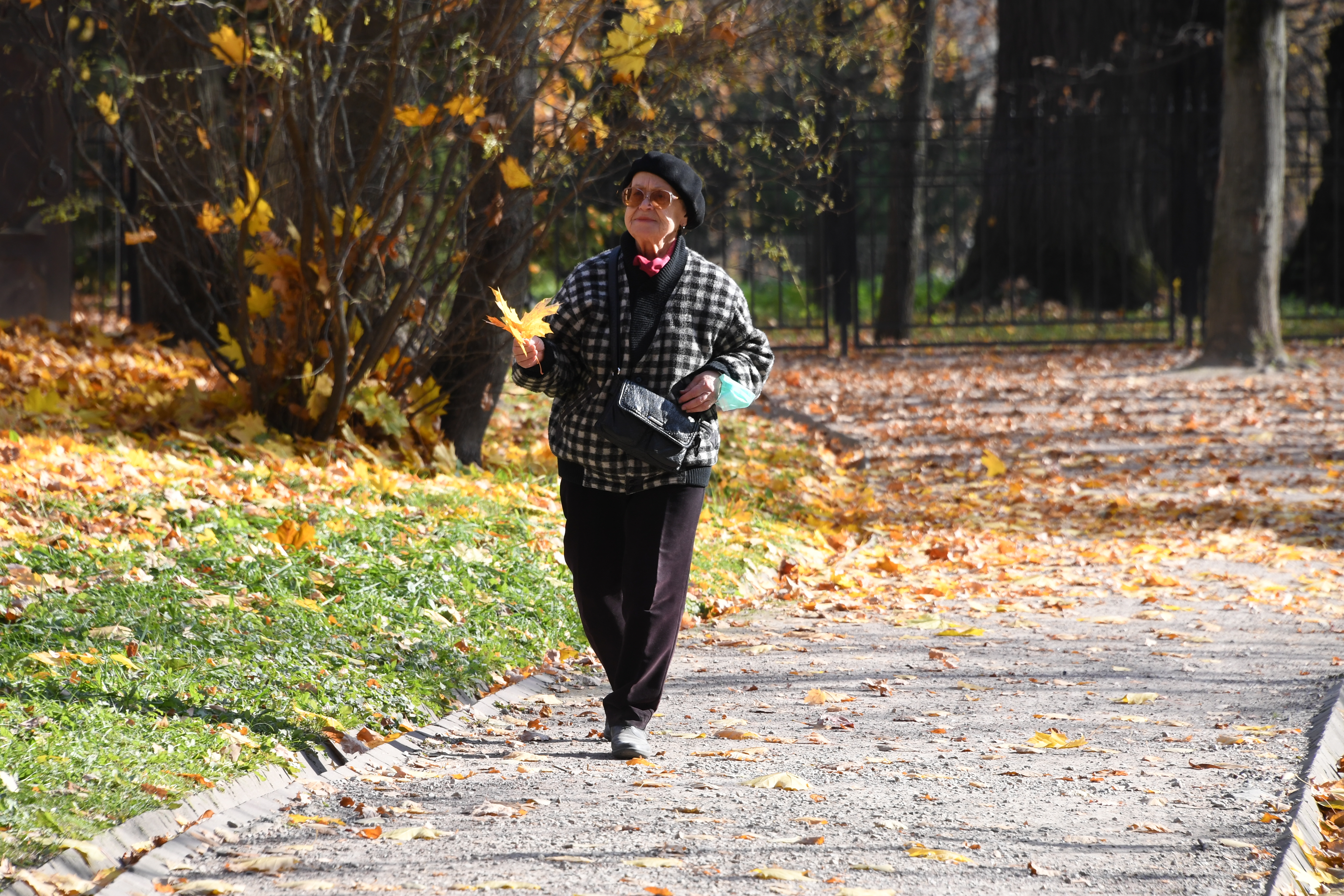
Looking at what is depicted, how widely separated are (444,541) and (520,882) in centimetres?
324

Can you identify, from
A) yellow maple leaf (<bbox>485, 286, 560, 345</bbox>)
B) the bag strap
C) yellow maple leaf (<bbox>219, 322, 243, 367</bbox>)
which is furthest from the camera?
yellow maple leaf (<bbox>219, 322, 243, 367</bbox>)

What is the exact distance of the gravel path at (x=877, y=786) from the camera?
10.6 ft

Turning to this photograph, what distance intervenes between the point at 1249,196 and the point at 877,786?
11.7 metres

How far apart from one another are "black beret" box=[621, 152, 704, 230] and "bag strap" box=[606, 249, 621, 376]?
0.89ft

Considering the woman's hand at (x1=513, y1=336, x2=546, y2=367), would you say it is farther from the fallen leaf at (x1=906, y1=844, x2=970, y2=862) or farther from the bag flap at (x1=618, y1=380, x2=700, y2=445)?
the fallen leaf at (x1=906, y1=844, x2=970, y2=862)

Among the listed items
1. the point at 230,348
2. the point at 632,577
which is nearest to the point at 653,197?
the point at 632,577

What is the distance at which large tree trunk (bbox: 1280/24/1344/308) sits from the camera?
20.6 metres

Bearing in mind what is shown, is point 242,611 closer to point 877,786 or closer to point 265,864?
point 265,864

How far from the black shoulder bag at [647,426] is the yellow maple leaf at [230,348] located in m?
4.44

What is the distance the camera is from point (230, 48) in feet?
21.2

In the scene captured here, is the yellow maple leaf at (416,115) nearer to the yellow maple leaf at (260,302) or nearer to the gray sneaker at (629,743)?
the yellow maple leaf at (260,302)

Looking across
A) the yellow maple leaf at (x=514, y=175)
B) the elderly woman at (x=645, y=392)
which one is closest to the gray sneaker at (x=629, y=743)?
the elderly woman at (x=645, y=392)

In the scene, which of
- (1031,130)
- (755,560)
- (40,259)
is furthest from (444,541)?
(1031,130)

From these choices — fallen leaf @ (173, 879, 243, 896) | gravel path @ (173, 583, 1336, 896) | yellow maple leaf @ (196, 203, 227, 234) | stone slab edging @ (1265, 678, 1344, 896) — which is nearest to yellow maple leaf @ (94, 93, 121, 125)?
yellow maple leaf @ (196, 203, 227, 234)
